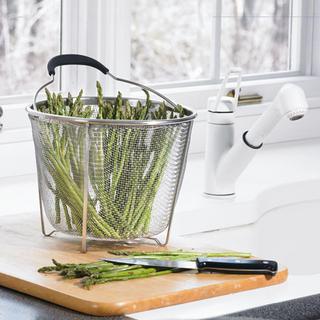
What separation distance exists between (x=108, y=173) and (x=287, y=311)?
376 millimetres

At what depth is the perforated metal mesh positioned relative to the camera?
1639mm

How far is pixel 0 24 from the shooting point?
230 centimetres

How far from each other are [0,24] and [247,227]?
27.7 inches

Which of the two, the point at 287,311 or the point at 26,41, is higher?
Answer: the point at 26,41

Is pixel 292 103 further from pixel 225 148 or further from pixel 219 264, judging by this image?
pixel 219 264

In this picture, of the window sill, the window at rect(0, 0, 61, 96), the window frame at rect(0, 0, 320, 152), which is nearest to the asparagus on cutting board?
the window frame at rect(0, 0, 320, 152)

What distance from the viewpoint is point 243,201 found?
7.22ft

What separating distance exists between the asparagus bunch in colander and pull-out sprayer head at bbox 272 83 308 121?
0.43 m

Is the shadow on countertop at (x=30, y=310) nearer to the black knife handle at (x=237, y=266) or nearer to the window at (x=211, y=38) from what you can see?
the black knife handle at (x=237, y=266)

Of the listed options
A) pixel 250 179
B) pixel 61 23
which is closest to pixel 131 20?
pixel 61 23

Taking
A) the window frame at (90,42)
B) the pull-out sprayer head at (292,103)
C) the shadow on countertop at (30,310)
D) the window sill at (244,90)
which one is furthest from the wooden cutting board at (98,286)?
the window sill at (244,90)

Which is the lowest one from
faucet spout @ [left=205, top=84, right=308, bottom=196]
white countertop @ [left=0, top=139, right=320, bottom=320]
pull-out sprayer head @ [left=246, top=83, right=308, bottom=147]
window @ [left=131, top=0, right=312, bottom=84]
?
white countertop @ [left=0, top=139, right=320, bottom=320]

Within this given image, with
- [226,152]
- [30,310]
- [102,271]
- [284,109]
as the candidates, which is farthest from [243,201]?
[30,310]

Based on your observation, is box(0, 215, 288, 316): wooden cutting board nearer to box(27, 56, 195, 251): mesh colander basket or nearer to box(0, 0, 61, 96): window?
box(27, 56, 195, 251): mesh colander basket
